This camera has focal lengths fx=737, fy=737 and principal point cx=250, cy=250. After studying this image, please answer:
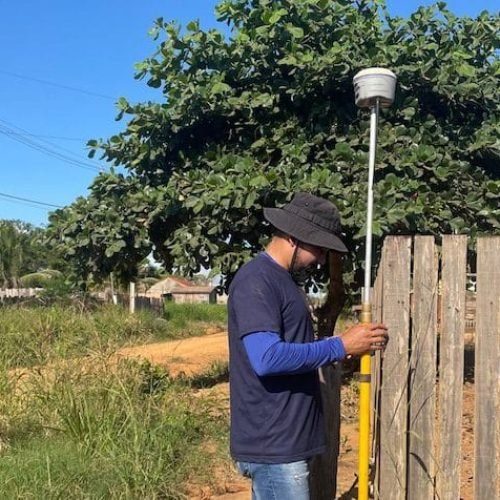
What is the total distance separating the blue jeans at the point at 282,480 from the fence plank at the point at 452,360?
0.88 meters

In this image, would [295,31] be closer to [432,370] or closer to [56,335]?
[432,370]

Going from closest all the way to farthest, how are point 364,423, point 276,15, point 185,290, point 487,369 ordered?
point 364,423
point 487,369
point 276,15
point 185,290

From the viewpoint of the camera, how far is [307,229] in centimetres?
283

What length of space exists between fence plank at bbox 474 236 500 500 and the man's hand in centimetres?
64

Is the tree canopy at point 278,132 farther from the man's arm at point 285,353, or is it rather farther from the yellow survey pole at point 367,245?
the man's arm at point 285,353

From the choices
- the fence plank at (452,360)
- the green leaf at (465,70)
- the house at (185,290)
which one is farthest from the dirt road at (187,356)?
the house at (185,290)

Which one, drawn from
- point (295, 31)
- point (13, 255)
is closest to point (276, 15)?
point (295, 31)

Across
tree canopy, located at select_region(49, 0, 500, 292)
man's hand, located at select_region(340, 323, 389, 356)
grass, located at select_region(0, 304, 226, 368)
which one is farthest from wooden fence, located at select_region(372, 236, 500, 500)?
grass, located at select_region(0, 304, 226, 368)

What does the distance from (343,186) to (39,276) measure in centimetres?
3068

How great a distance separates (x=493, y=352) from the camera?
129 inches

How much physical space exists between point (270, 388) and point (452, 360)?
104 centimetres

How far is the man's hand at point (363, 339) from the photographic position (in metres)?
2.83

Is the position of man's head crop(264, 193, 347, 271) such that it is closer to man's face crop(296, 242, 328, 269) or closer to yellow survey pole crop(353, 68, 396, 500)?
man's face crop(296, 242, 328, 269)

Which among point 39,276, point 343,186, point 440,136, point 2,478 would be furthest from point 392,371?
point 39,276
